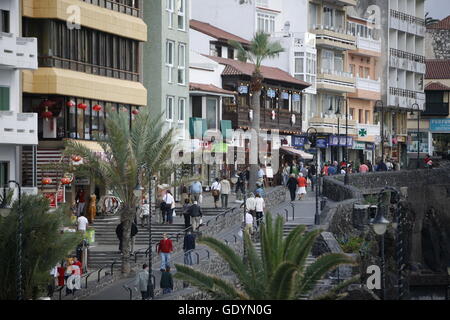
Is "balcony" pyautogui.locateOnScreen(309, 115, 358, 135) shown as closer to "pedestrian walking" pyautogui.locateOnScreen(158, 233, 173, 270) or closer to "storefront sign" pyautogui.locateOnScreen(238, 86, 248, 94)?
"storefront sign" pyautogui.locateOnScreen(238, 86, 248, 94)

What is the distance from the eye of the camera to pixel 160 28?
256 ft

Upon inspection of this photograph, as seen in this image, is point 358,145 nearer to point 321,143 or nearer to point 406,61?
point 321,143

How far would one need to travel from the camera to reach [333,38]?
109438mm

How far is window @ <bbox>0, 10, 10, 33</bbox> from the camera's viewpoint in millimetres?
59812

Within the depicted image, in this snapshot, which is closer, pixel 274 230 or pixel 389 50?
pixel 274 230

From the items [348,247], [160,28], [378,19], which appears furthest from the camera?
[378,19]

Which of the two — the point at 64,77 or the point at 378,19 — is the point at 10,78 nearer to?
the point at 64,77

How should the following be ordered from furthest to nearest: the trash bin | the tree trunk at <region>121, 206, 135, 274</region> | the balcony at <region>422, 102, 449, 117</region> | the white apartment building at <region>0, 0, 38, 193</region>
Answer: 1. the balcony at <region>422, 102, 449, 117</region>
2. the trash bin
3. the white apartment building at <region>0, 0, 38, 193</region>
4. the tree trunk at <region>121, 206, 135, 274</region>

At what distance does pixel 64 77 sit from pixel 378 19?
60.2 meters

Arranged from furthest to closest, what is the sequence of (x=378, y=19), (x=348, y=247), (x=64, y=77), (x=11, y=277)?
(x=378, y=19) < (x=64, y=77) < (x=348, y=247) < (x=11, y=277)

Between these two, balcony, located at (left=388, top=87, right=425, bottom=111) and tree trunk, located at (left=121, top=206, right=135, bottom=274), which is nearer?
tree trunk, located at (left=121, top=206, right=135, bottom=274)

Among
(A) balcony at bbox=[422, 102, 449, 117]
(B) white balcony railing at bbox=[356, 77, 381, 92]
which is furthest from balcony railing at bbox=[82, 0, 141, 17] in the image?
(A) balcony at bbox=[422, 102, 449, 117]
